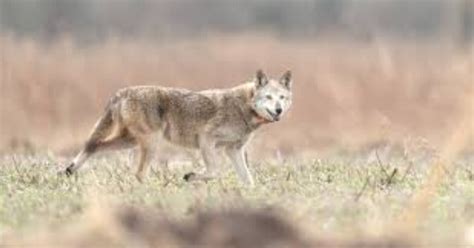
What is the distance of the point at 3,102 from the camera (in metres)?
19.5

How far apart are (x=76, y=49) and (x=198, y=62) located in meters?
1.88

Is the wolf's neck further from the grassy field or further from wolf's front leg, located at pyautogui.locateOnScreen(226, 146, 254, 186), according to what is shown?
the grassy field

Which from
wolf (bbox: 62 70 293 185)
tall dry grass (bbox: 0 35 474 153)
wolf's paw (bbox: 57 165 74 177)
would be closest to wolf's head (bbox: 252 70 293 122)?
wolf (bbox: 62 70 293 185)

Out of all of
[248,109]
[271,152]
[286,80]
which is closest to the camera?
[248,109]

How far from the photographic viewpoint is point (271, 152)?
17.4 meters

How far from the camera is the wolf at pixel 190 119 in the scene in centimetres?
1255

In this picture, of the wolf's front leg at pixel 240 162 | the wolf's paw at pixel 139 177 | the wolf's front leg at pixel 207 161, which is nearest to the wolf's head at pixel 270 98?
the wolf's front leg at pixel 240 162

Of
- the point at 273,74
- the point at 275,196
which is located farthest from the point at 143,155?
the point at 273,74

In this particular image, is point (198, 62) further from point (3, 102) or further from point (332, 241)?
point (332, 241)

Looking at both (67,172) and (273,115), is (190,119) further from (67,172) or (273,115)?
(67,172)

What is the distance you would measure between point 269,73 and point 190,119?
9.55 metres

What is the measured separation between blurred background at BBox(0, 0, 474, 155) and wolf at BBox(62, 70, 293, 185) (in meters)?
2.56

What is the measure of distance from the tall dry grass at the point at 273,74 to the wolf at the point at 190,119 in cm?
471

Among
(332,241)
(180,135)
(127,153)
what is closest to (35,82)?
(127,153)
